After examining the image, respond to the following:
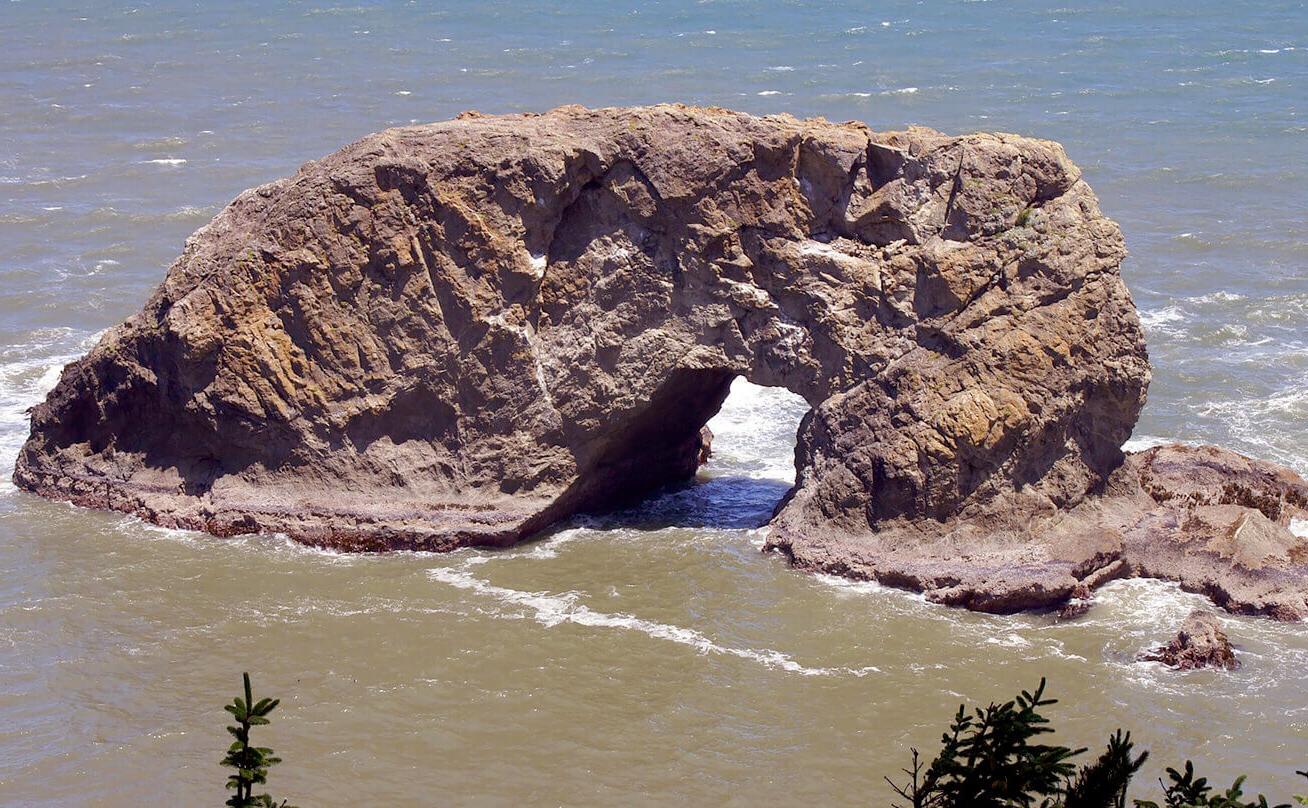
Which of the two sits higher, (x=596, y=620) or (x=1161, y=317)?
(x=1161, y=317)

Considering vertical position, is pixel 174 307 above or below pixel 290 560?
above

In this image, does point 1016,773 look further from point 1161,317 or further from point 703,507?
point 1161,317

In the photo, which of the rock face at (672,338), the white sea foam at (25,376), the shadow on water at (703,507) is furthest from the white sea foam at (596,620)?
the white sea foam at (25,376)

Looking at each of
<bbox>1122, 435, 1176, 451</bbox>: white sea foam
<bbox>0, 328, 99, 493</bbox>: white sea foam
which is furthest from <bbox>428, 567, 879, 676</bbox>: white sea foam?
<bbox>1122, 435, 1176, 451</bbox>: white sea foam

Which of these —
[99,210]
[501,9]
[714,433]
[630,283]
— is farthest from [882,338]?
[501,9]

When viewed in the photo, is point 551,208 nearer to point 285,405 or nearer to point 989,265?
point 285,405

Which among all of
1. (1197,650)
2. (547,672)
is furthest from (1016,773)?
(1197,650)
